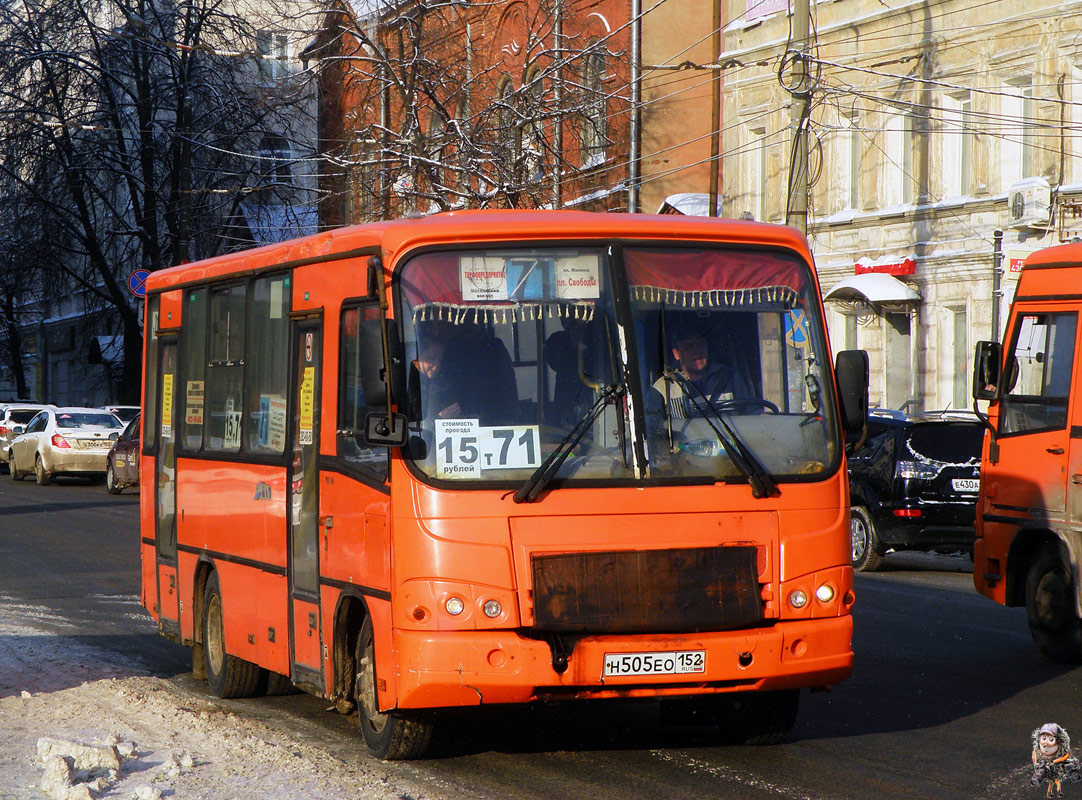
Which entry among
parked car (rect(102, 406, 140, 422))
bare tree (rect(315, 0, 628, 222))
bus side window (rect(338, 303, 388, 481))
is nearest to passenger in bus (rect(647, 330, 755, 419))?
bus side window (rect(338, 303, 388, 481))

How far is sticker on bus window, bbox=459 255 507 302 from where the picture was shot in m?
7.53

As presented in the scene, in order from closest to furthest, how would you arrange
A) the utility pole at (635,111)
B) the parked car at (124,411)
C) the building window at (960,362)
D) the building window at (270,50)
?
the building window at (960,362) → the building window at (270,50) → the utility pole at (635,111) → the parked car at (124,411)

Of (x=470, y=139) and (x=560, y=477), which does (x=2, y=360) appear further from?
(x=560, y=477)

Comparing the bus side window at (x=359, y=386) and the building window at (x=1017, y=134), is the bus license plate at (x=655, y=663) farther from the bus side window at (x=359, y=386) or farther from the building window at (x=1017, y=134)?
the building window at (x=1017, y=134)

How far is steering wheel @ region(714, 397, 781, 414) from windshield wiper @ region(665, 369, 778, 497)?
43 millimetres

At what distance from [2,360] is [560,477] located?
187 ft

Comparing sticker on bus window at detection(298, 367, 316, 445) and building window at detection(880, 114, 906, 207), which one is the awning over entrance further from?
sticker on bus window at detection(298, 367, 316, 445)

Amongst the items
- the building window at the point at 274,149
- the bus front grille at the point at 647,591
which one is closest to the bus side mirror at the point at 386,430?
the bus front grille at the point at 647,591

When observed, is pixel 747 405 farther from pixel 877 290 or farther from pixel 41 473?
pixel 41 473

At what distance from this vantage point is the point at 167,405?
35.9 feet

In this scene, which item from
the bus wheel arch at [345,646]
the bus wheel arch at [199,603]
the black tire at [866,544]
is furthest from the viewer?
the black tire at [866,544]

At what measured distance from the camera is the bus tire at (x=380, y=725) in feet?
25.0

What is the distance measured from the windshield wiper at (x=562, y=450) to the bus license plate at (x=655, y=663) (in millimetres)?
775

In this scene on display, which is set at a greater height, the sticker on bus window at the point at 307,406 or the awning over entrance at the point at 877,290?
the awning over entrance at the point at 877,290
